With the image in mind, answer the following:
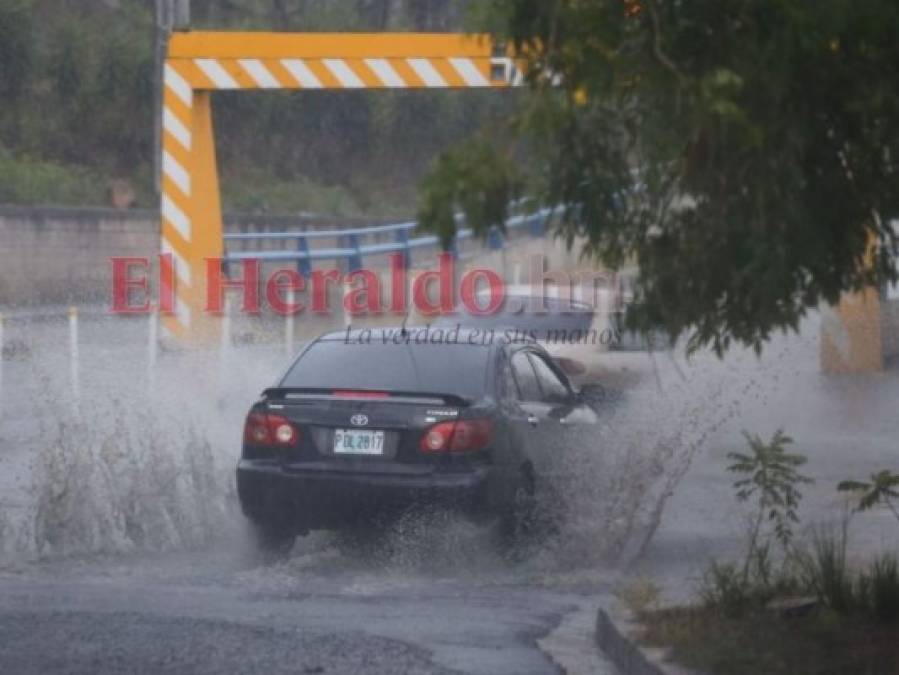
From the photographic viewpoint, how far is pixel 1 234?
108 feet

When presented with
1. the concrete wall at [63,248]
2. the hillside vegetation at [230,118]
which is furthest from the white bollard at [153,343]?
the hillside vegetation at [230,118]

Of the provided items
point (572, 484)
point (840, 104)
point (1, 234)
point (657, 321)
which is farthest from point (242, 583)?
point (1, 234)

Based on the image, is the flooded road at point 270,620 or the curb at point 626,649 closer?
the curb at point 626,649

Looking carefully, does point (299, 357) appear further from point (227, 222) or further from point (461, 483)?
point (227, 222)

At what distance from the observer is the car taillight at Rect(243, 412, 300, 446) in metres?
11.6

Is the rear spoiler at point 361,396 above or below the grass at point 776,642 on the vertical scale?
above

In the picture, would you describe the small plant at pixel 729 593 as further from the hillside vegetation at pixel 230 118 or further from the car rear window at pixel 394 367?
the hillside vegetation at pixel 230 118

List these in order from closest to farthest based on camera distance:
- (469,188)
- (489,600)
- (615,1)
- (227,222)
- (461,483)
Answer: (469,188) < (615,1) < (489,600) < (461,483) < (227,222)

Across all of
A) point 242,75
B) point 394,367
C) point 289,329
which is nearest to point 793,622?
point 394,367

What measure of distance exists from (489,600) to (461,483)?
954 millimetres

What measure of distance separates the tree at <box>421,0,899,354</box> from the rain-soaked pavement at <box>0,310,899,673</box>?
2.73 metres

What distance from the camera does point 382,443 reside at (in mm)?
11492

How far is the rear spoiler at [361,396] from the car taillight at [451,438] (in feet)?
0.50

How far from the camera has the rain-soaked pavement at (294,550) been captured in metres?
9.02
